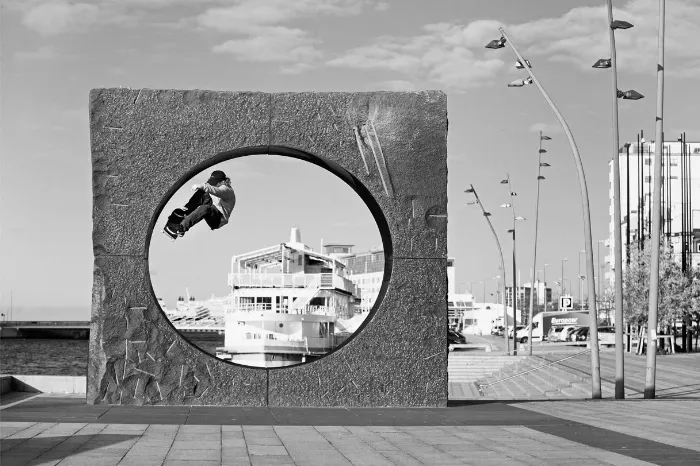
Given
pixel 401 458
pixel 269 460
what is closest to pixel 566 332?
pixel 401 458

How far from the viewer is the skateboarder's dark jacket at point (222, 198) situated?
46.3ft

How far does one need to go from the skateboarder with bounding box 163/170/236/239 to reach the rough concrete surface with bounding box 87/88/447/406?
1.58 ft

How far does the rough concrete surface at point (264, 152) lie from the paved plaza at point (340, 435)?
1.50ft

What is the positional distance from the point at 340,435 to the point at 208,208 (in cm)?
484

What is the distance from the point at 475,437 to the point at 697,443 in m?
2.36

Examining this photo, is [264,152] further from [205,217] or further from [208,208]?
[205,217]

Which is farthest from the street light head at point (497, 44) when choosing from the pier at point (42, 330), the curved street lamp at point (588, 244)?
the pier at point (42, 330)

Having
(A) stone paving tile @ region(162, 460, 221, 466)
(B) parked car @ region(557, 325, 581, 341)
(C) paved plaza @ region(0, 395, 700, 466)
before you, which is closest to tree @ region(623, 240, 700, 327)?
(B) parked car @ region(557, 325, 581, 341)

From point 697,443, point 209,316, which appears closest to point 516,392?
point 697,443

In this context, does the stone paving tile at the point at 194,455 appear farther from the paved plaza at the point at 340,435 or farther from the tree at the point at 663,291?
the tree at the point at 663,291

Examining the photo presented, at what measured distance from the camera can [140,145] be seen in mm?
13555

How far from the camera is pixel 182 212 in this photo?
46.5 ft

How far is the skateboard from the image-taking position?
14.1 metres

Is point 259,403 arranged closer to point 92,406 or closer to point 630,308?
point 92,406
